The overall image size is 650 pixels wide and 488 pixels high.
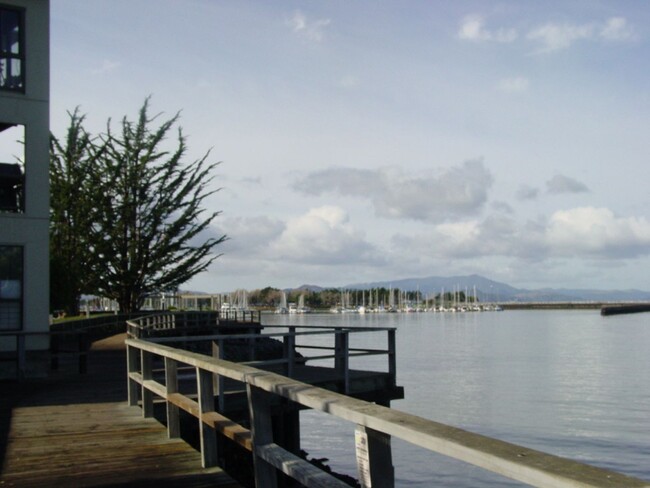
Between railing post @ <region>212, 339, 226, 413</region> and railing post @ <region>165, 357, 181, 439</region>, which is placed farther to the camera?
railing post @ <region>212, 339, 226, 413</region>

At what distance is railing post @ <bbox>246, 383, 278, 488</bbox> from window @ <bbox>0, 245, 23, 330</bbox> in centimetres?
1411

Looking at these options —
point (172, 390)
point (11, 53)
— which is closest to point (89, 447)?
point (172, 390)

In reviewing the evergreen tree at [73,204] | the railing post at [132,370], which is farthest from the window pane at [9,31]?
the evergreen tree at [73,204]

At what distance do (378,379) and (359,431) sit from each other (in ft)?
41.2

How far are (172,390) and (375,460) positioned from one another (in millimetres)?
5464

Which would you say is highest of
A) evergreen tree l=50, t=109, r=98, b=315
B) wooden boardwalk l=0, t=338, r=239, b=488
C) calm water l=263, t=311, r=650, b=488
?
evergreen tree l=50, t=109, r=98, b=315

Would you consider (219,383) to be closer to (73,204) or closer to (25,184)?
(25,184)

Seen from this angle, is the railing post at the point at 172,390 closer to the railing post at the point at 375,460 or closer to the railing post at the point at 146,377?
the railing post at the point at 146,377

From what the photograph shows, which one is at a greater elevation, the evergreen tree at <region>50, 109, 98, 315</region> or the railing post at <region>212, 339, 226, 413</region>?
the evergreen tree at <region>50, 109, 98, 315</region>

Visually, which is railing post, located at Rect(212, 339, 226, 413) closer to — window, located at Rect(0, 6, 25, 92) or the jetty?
the jetty

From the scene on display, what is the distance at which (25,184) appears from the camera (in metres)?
18.9

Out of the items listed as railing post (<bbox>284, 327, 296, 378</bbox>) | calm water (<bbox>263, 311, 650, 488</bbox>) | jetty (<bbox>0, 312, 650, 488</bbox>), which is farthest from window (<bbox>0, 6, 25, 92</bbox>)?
calm water (<bbox>263, 311, 650, 488</bbox>)

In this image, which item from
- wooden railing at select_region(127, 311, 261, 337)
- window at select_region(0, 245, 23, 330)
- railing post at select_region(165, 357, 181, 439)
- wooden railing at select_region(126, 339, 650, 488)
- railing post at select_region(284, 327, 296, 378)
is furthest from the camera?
window at select_region(0, 245, 23, 330)

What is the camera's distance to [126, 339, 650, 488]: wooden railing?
281 centimetres
